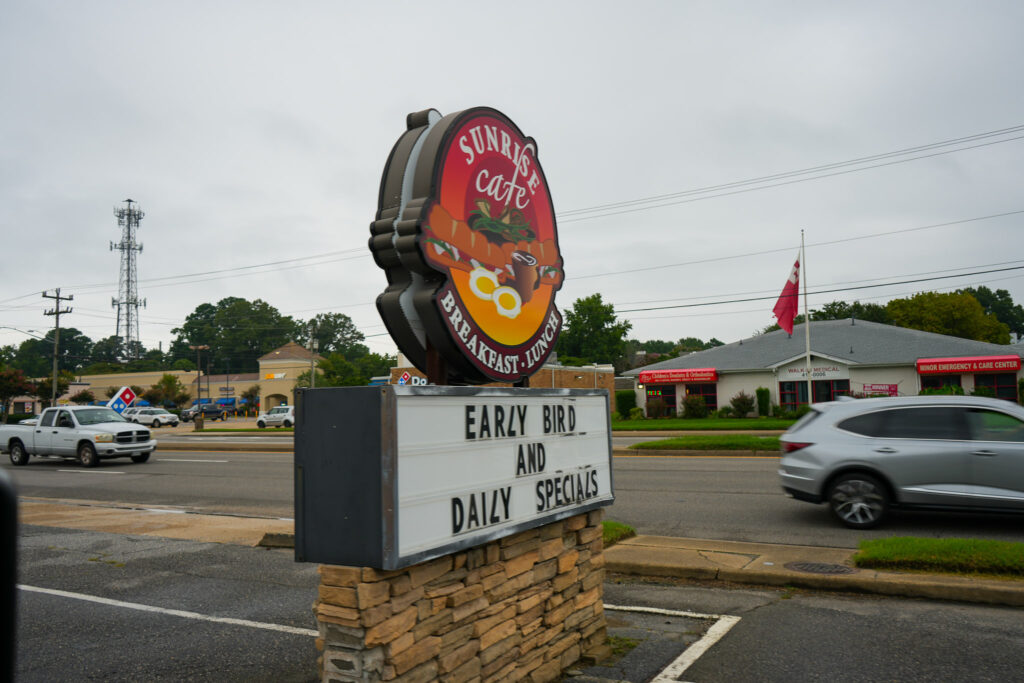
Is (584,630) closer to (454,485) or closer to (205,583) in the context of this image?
(454,485)

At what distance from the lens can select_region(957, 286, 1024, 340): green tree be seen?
332 ft

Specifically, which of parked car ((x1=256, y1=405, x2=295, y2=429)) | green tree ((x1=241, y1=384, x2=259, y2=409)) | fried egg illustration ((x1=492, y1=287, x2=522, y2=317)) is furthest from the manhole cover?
green tree ((x1=241, y1=384, x2=259, y2=409))

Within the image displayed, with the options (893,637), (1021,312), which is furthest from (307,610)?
(1021,312)

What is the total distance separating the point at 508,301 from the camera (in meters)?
5.36

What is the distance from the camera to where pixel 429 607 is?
12.7 ft

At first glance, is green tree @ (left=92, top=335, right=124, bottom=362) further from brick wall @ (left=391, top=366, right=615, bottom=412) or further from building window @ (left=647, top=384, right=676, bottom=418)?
building window @ (left=647, top=384, right=676, bottom=418)

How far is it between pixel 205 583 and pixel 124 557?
204 cm

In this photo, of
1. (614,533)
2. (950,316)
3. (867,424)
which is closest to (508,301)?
(614,533)

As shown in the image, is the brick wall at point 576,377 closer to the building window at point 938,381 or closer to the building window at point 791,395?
the building window at point 791,395

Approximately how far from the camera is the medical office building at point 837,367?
34.9m

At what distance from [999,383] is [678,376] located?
1525cm

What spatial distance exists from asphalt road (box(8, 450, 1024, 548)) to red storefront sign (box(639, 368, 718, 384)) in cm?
2209

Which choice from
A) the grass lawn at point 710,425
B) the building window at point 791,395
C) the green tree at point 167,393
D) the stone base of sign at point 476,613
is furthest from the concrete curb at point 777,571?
the green tree at point 167,393

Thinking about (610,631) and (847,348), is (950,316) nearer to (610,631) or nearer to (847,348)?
(847,348)
